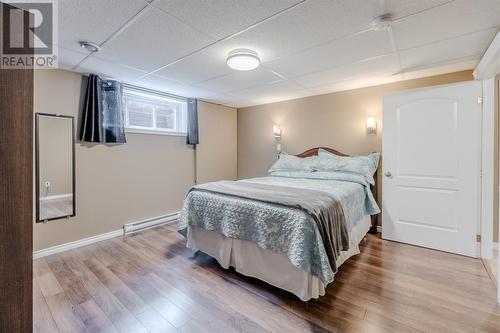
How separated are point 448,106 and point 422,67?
0.55m

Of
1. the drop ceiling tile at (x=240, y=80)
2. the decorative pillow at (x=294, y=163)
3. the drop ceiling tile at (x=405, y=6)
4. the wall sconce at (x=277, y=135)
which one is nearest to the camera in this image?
the drop ceiling tile at (x=405, y=6)

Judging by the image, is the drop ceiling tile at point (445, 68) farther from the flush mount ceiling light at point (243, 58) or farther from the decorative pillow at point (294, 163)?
the flush mount ceiling light at point (243, 58)

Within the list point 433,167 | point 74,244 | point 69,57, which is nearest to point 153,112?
point 69,57

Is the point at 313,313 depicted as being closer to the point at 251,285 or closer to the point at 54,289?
the point at 251,285

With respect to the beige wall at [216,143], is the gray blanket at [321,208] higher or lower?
lower

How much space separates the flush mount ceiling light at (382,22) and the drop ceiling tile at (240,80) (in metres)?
1.28

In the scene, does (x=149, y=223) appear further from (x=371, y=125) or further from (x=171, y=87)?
(x=371, y=125)

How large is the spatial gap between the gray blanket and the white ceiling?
1.41 metres

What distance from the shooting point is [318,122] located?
4.07m

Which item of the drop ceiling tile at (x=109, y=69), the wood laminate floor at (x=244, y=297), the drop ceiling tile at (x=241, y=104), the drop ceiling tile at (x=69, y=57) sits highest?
the drop ceiling tile at (x=241, y=104)

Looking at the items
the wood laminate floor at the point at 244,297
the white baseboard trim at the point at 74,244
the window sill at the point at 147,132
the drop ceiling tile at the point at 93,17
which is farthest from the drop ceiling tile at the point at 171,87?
the wood laminate floor at the point at 244,297

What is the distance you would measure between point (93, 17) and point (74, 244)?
104 inches

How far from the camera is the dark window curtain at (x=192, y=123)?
4.20m

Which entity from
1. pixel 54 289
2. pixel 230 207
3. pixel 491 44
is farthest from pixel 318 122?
pixel 54 289
